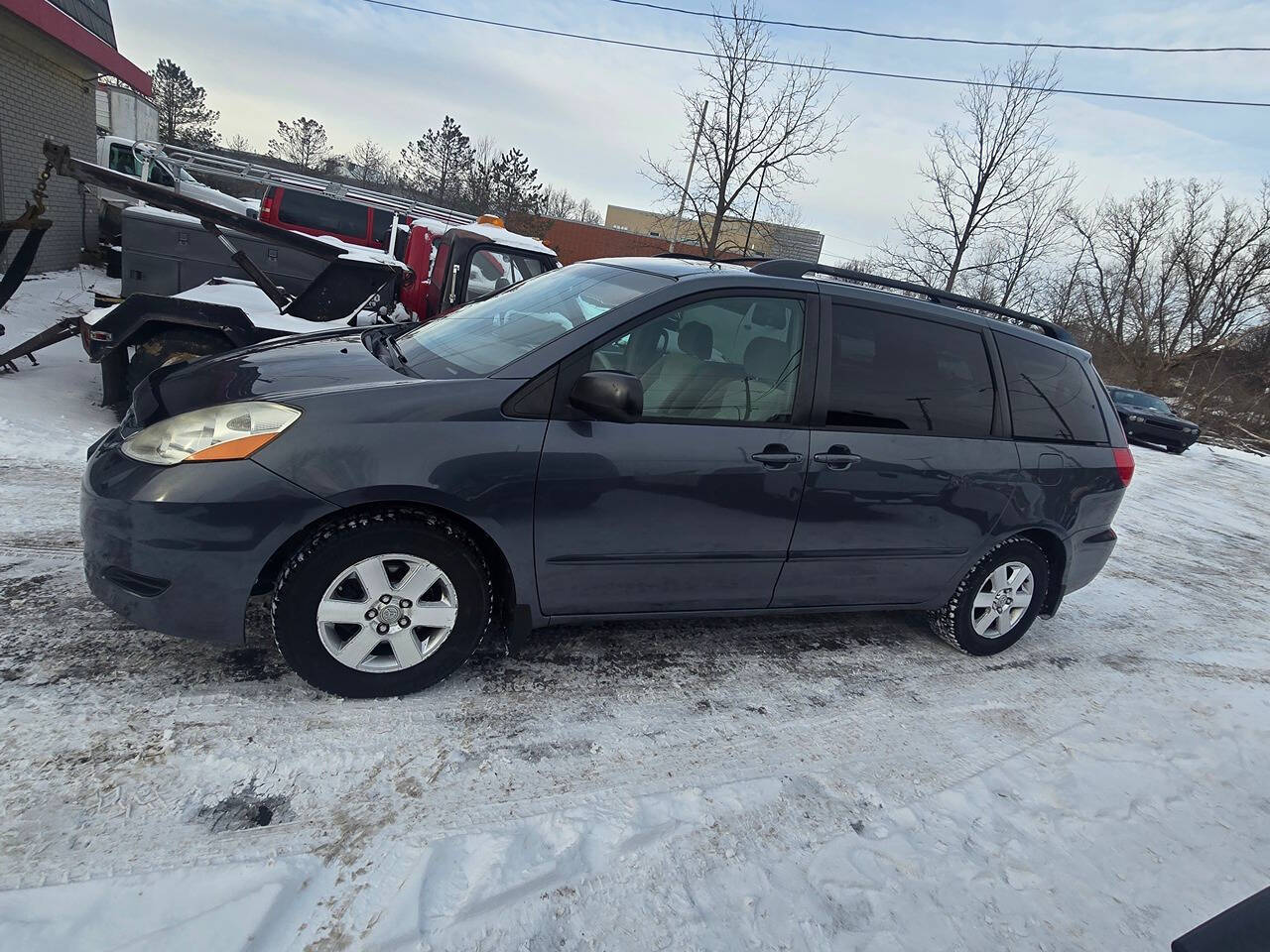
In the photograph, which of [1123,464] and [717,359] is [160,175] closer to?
[717,359]

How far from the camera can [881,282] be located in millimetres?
3703

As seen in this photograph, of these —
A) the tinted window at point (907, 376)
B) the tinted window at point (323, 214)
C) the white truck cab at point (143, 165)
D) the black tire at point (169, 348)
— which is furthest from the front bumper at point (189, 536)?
the white truck cab at point (143, 165)

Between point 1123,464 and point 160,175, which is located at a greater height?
point 160,175

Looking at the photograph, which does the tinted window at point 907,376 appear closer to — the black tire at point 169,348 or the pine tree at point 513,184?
the black tire at point 169,348

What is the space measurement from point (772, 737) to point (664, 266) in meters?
2.20

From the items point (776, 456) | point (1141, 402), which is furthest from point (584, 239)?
point (776, 456)

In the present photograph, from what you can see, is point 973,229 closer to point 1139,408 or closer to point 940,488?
point 1139,408

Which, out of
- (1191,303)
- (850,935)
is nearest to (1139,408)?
(1191,303)

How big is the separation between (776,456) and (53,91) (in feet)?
51.6

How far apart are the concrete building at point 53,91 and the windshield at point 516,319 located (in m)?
9.78

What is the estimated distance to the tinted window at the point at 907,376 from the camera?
3.30 metres

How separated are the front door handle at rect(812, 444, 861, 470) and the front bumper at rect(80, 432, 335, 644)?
2046 millimetres

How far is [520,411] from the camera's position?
272 cm

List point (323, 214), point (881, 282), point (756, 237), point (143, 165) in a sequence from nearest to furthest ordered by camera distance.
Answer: point (881, 282) < point (323, 214) < point (143, 165) < point (756, 237)
